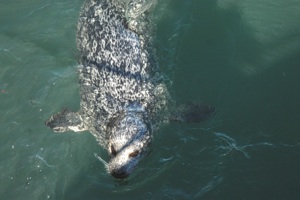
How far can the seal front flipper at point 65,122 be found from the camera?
5.86m

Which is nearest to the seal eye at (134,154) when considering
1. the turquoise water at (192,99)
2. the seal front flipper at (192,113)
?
the turquoise water at (192,99)

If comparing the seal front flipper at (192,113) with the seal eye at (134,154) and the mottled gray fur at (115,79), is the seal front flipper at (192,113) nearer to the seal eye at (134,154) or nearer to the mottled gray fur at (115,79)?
the mottled gray fur at (115,79)

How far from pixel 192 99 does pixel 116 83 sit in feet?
4.28

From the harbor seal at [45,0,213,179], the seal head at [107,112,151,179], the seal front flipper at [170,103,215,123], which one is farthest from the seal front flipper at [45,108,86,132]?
the seal front flipper at [170,103,215,123]

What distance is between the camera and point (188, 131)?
5699 millimetres

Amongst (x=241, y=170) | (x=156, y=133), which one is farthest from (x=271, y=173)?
(x=156, y=133)

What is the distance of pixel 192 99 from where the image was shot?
20.1ft

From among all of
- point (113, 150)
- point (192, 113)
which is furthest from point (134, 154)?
point (192, 113)

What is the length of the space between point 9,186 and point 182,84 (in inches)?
124

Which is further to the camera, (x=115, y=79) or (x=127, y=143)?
(x=115, y=79)

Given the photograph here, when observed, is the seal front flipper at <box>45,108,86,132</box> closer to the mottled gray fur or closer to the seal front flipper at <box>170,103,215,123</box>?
the mottled gray fur

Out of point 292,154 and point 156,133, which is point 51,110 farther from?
point 292,154

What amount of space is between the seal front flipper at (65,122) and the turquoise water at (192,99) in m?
0.21

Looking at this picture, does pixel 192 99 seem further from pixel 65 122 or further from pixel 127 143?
pixel 65 122
